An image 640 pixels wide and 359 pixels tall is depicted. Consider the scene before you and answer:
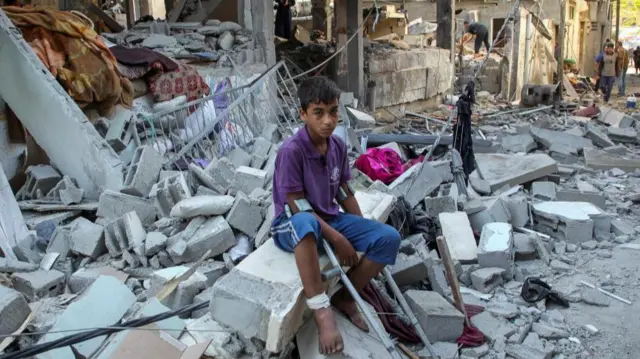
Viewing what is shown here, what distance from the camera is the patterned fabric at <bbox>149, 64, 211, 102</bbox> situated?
8.18m

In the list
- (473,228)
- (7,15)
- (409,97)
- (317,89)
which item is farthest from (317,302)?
(409,97)

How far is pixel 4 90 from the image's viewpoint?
613 cm

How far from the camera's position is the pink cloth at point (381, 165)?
7.20 metres

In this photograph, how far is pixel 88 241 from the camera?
5094mm

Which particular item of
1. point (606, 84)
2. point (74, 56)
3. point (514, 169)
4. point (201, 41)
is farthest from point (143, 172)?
point (606, 84)

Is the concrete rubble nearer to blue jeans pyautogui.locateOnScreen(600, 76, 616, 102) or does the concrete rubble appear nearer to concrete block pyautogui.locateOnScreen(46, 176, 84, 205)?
concrete block pyautogui.locateOnScreen(46, 176, 84, 205)

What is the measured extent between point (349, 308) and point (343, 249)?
45 cm

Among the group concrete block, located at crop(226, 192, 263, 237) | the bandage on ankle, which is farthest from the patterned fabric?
the bandage on ankle

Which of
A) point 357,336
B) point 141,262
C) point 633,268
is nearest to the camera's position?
point 357,336

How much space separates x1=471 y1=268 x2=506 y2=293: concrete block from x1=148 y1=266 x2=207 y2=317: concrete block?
217cm

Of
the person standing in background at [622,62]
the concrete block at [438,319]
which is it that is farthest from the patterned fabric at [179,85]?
the person standing in background at [622,62]

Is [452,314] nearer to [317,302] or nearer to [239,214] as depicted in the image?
[317,302]

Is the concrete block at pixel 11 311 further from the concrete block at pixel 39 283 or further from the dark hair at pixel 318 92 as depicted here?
the dark hair at pixel 318 92

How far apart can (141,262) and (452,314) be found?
2485 millimetres
